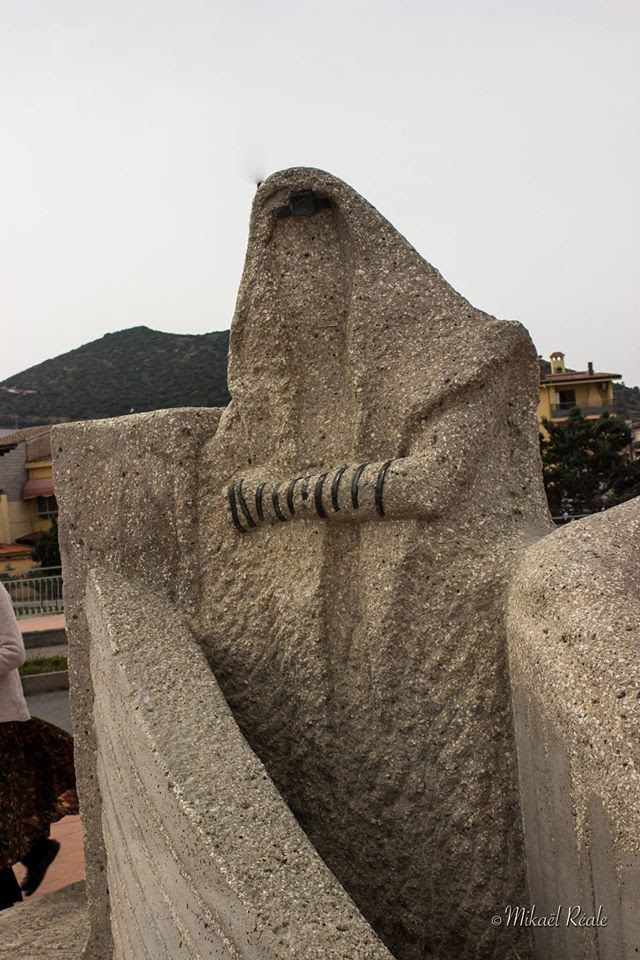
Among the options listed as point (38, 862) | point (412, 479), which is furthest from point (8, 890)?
point (412, 479)

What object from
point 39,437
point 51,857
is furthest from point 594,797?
point 39,437

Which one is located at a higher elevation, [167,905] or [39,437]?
[39,437]

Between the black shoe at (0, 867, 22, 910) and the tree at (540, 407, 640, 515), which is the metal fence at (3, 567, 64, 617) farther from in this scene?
the black shoe at (0, 867, 22, 910)

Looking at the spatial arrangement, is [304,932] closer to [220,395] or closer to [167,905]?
[167,905]

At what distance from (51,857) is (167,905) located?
241 centimetres

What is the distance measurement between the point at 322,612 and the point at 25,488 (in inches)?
1101

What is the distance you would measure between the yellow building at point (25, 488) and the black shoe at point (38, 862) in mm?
24495

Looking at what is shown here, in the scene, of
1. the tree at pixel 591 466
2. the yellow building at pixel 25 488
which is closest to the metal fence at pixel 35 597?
the tree at pixel 591 466

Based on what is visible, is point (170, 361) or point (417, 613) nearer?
point (417, 613)

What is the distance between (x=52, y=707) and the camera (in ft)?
24.6

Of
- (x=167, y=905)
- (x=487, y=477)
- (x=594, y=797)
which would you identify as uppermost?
(x=487, y=477)

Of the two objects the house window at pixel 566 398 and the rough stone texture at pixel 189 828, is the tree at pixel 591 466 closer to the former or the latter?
the house window at pixel 566 398

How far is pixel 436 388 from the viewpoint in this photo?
2.35 metres

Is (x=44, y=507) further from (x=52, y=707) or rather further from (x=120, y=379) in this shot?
(x=52, y=707)
